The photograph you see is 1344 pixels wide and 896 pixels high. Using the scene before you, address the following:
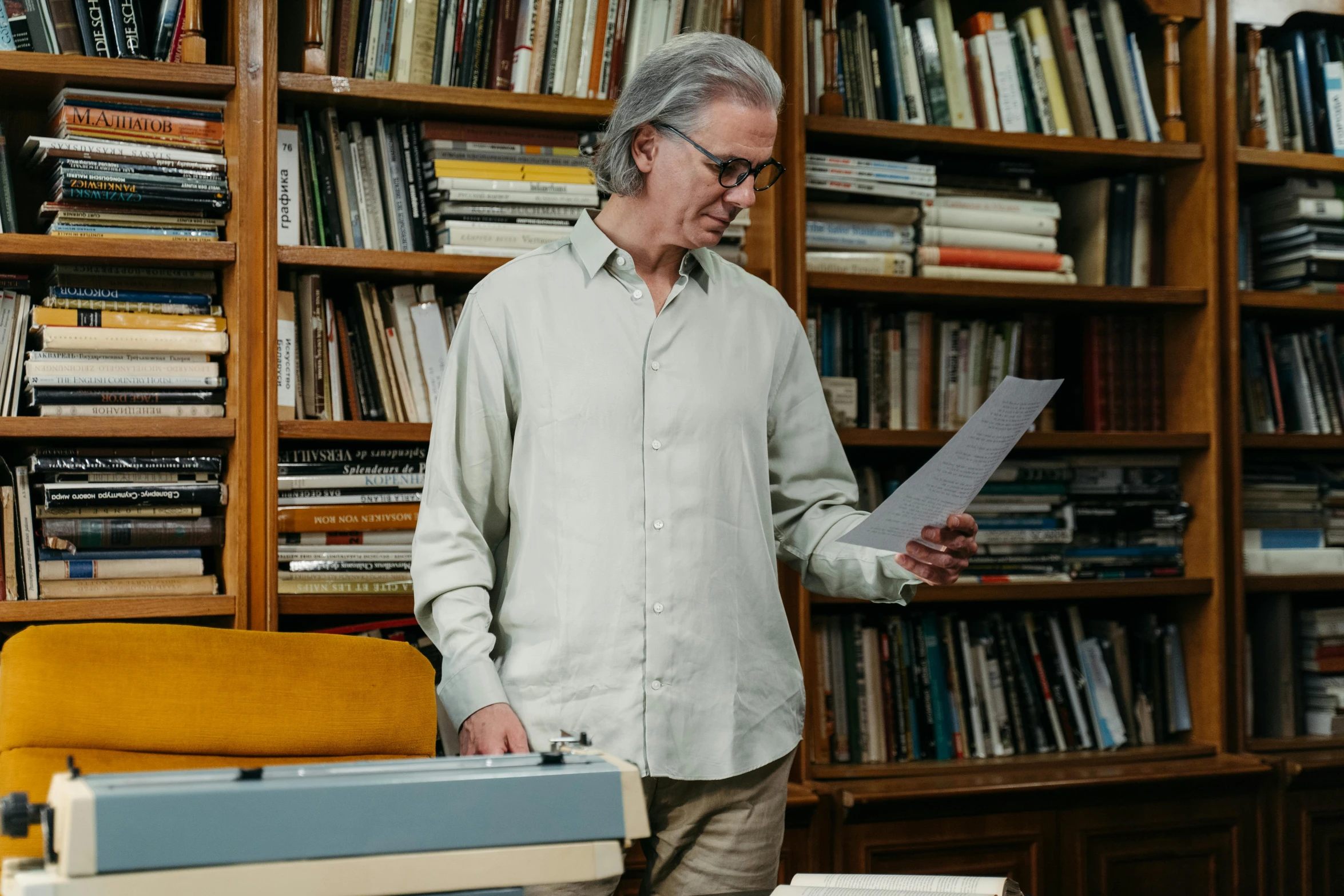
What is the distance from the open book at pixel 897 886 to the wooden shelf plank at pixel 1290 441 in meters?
1.94

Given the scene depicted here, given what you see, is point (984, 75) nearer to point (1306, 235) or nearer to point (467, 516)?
point (1306, 235)

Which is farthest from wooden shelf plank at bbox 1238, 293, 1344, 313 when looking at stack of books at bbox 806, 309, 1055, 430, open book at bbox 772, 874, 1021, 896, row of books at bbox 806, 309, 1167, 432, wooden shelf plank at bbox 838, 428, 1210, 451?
open book at bbox 772, 874, 1021, 896

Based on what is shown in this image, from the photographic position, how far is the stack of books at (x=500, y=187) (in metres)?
2.24

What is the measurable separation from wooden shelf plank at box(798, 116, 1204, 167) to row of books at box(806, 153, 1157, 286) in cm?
5

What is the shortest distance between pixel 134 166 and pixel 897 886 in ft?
5.64

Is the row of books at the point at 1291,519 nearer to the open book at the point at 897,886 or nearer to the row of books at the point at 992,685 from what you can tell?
the row of books at the point at 992,685

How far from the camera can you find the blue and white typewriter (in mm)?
713

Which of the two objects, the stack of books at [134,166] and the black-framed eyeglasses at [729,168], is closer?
the black-framed eyeglasses at [729,168]

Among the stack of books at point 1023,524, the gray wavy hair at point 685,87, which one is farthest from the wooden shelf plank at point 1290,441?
the gray wavy hair at point 685,87

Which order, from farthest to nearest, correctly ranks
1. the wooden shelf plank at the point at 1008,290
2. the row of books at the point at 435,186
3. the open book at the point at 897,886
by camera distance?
the wooden shelf plank at the point at 1008,290 < the row of books at the point at 435,186 < the open book at the point at 897,886

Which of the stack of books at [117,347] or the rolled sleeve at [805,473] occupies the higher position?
the stack of books at [117,347]

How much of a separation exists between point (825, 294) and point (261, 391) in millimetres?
1102

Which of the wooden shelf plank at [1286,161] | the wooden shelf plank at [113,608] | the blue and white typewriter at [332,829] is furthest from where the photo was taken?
the wooden shelf plank at [1286,161]

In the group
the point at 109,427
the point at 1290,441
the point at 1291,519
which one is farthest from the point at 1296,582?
the point at 109,427
